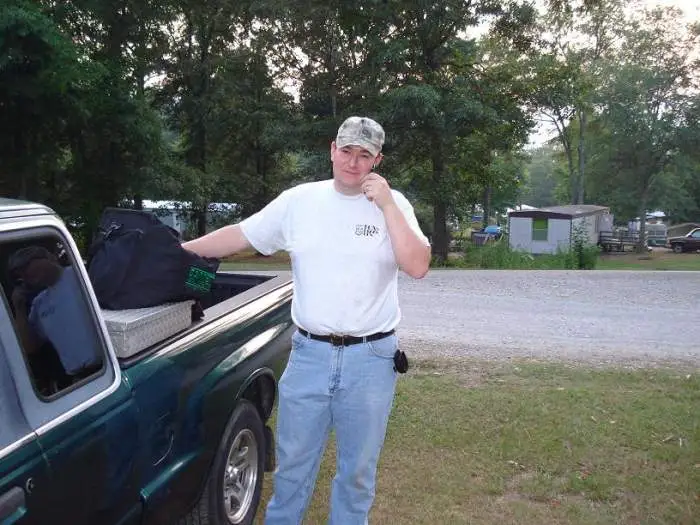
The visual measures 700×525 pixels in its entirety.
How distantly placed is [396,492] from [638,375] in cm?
331

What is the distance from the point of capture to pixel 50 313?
221cm

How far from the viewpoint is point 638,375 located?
6164mm

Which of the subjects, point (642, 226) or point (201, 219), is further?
point (642, 226)

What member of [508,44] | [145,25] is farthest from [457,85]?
[145,25]

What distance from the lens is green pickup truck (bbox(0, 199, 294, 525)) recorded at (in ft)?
6.31

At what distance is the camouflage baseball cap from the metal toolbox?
0.99m

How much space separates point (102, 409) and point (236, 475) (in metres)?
1.26

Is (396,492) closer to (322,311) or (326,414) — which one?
(326,414)

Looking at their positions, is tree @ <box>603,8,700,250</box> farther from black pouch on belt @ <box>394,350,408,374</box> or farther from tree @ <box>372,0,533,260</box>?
black pouch on belt @ <box>394,350,408,374</box>

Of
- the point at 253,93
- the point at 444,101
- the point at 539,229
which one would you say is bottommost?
the point at 539,229

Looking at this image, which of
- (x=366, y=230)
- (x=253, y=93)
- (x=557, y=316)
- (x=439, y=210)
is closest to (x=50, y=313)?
(x=366, y=230)

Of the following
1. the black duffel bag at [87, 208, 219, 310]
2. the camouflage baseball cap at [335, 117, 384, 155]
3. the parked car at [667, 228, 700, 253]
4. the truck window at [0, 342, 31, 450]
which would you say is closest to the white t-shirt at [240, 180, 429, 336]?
the camouflage baseball cap at [335, 117, 384, 155]

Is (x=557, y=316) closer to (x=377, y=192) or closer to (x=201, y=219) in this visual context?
(x=377, y=192)

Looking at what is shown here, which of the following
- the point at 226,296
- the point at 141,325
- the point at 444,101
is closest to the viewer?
the point at 141,325
